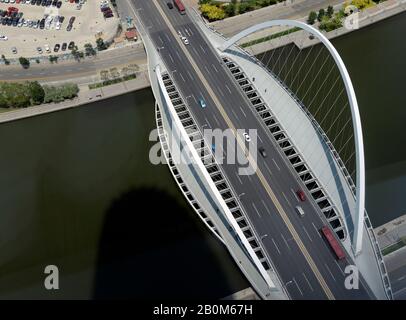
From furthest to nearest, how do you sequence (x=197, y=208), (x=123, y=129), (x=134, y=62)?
(x=134, y=62), (x=123, y=129), (x=197, y=208)

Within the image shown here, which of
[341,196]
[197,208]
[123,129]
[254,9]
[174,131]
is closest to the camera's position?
[341,196]

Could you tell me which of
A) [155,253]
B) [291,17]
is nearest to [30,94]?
[155,253]

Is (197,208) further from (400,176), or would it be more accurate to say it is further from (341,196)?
(400,176)

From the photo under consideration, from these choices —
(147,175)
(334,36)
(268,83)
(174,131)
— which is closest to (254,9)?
(334,36)

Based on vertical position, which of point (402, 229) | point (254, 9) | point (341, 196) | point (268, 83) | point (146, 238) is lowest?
point (146, 238)

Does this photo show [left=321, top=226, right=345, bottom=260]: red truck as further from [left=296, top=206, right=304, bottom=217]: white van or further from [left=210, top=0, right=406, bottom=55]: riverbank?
[left=210, top=0, right=406, bottom=55]: riverbank

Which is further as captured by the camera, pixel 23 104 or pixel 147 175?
pixel 23 104
